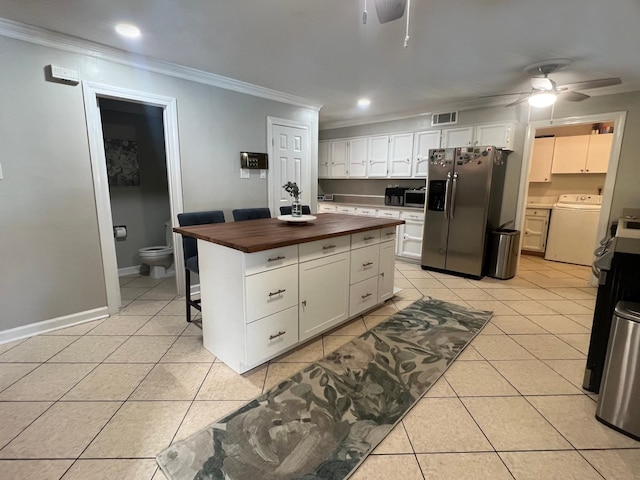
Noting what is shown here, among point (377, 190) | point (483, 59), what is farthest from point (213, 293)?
point (377, 190)

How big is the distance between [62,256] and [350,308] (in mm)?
2556

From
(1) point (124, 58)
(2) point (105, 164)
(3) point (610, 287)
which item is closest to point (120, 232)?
(2) point (105, 164)

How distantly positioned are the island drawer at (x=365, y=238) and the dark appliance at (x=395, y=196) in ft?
8.47

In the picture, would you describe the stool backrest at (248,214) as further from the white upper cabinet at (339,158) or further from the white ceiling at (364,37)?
the white upper cabinet at (339,158)

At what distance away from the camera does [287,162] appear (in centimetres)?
429

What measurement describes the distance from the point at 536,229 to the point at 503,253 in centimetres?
198

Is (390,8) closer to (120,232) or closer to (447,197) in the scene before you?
(447,197)

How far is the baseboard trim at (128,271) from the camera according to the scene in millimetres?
4164

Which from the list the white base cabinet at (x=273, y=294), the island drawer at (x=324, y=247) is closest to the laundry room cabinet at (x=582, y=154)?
the white base cabinet at (x=273, y=294)

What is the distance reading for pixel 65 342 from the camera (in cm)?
244

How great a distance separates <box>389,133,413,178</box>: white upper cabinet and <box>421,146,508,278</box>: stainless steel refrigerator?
79cm

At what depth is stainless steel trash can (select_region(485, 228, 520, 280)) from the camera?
4.05 metres

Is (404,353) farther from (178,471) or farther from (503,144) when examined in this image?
(503,144)

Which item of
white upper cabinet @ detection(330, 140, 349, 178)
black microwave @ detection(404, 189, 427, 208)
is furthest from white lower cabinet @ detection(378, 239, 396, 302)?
white upper cabinet @ detection(330, 140, 349, 178)
